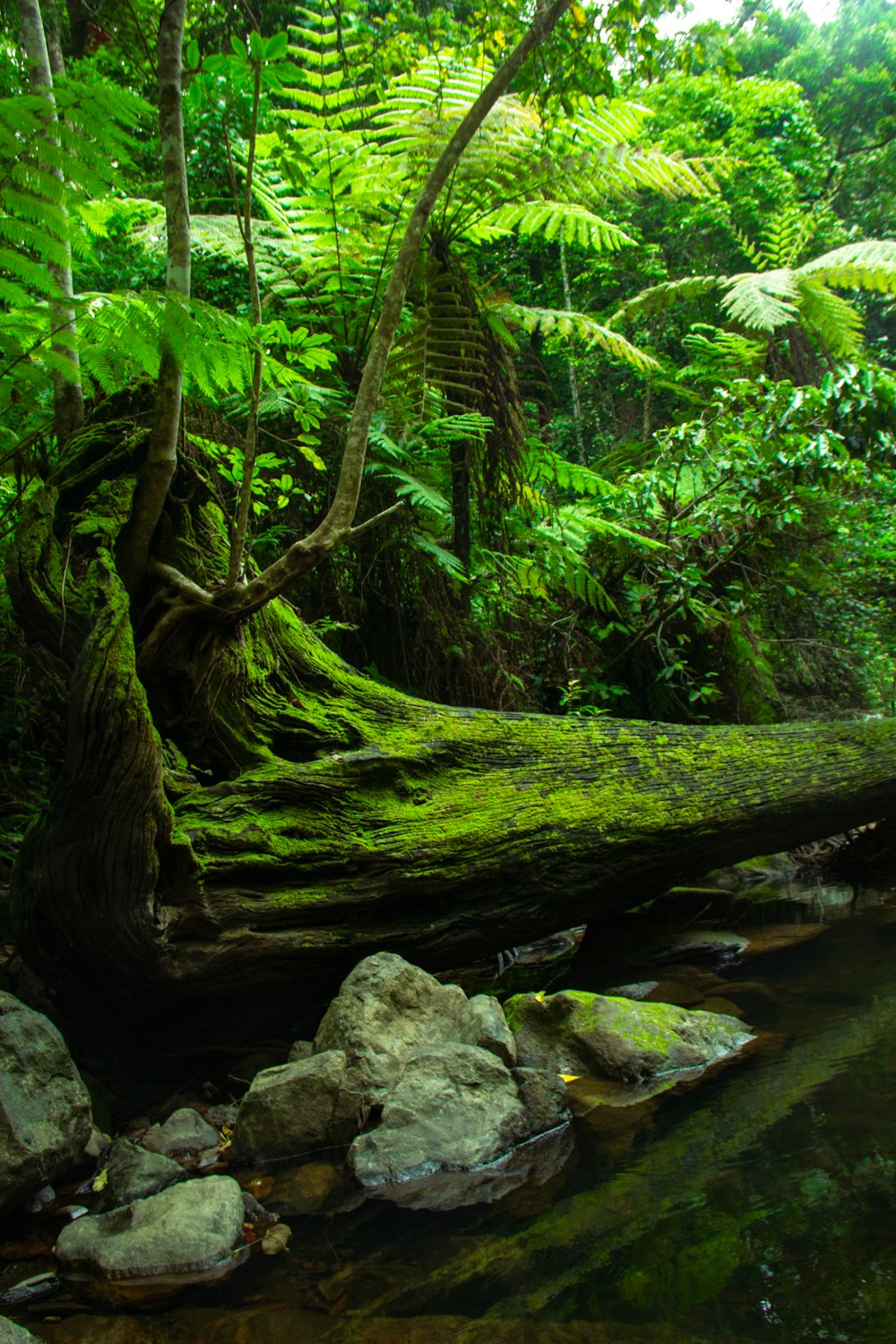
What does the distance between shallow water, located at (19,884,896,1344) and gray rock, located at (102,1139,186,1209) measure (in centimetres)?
32

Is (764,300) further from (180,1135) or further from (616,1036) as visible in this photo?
(180,1135)

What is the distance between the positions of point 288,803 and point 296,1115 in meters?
1.02

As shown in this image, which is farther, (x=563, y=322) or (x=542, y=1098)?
(x=563, y=322)

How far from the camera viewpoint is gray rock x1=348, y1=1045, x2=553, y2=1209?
214 cm

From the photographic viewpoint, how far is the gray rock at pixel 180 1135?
96.0 inches

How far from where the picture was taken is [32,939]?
2676 millimetres

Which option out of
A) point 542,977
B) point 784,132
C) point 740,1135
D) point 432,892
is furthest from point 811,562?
point 784,132

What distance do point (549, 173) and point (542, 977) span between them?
420cm

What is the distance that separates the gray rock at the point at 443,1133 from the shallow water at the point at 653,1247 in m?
0.11

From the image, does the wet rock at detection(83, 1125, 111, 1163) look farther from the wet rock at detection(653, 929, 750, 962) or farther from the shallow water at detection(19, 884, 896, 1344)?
the wet rock at detection(653, 929, 750, 962)

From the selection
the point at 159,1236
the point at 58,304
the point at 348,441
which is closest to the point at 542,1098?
the point at 159,1236

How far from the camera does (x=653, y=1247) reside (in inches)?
67.4

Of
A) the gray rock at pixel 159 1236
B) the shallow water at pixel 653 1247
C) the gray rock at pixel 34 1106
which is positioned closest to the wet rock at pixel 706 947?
the shallow water at pixel 653 1247

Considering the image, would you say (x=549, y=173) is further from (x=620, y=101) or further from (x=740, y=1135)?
(x=740, y=1135)
